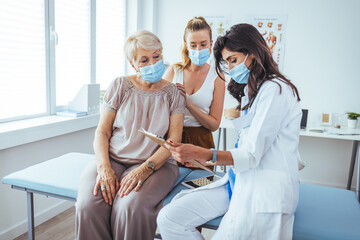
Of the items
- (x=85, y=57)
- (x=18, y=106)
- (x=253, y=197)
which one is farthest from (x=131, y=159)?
(x=85, y=57)

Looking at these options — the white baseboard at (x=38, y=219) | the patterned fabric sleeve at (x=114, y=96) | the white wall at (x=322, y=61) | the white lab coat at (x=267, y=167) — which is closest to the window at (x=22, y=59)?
the white baseboard at (x=38, y=219)

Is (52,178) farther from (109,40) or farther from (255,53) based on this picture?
(109,40)

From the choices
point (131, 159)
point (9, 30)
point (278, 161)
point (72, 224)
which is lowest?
point (72, 224)

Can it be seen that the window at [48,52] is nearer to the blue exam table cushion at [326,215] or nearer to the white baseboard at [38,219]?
the white baseboard at [38,219]

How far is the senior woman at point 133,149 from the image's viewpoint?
4.61ft

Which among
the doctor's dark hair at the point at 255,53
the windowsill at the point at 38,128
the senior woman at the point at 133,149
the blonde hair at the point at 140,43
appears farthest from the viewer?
the windowsill at the point at 38,128

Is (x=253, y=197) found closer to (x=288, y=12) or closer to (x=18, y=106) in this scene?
(x=18, y=106)

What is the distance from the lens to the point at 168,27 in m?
3.93

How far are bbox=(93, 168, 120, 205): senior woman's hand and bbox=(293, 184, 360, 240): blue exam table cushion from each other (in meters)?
0.81

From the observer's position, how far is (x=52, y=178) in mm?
1698

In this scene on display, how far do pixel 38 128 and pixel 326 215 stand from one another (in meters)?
1.89

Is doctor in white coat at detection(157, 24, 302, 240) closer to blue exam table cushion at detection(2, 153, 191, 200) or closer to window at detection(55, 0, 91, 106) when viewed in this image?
blue exam table cushion at detection(2, 153, 191, 200)

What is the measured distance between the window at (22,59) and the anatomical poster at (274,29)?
228cm

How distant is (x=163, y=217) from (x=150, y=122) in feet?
1.74
